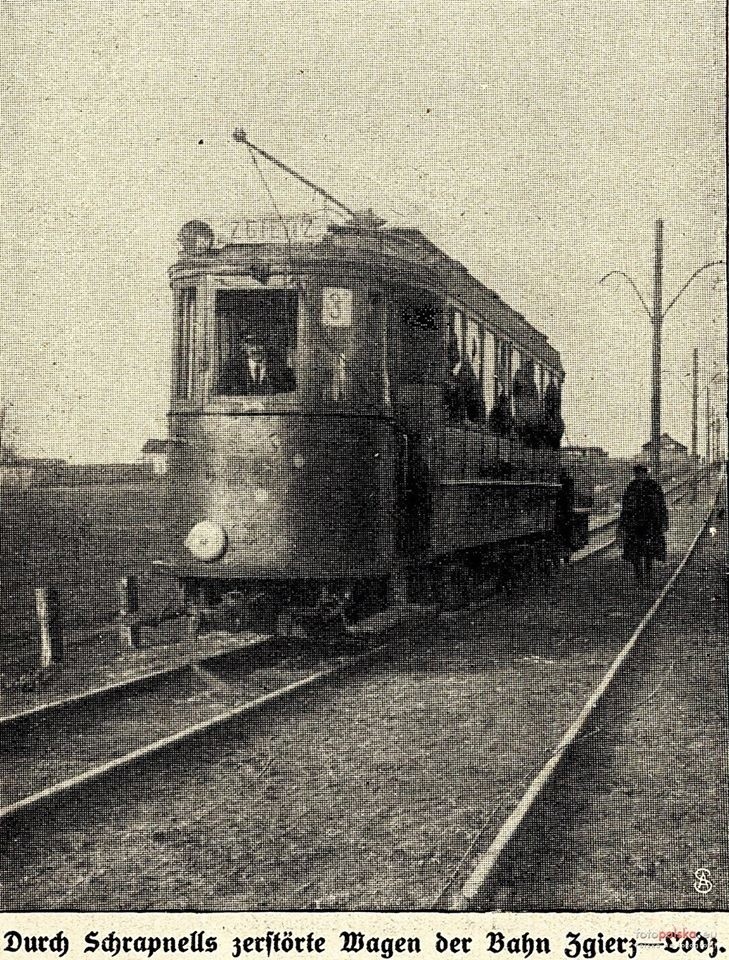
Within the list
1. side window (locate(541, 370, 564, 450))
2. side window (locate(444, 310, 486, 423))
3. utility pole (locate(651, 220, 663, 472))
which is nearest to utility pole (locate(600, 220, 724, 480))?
utility pole (locate(651, 220, 663, 472))

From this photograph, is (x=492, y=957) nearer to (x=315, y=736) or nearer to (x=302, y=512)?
(x=315, y=736)

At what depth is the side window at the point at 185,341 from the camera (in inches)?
361

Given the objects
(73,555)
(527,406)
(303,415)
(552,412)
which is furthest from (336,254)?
(73,555)

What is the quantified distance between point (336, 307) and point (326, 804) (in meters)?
4.58

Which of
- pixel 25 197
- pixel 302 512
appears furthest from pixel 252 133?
pixel 302 512

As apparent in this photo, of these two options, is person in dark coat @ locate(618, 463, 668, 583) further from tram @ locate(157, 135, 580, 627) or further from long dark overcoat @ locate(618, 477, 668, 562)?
tram @ locate(157, 135, 580, 627)

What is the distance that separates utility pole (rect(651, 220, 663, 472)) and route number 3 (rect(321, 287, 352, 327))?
14666mm

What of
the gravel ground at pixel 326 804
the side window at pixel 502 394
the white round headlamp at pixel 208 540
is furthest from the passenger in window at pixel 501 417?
the white round headlamp at pixel 208 540

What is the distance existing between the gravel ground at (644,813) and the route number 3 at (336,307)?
3.61 meters

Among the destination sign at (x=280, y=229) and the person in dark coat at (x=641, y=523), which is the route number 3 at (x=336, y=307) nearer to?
the destination sign at (x=280, y=229)

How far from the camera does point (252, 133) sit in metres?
7.27

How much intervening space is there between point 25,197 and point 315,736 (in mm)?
3615

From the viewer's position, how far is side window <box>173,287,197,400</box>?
361 inches

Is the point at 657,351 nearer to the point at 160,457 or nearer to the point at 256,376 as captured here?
the point at 256,376
